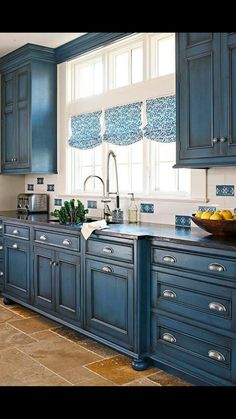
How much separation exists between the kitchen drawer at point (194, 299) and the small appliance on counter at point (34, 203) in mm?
2575

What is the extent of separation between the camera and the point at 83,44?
4391 millimetres

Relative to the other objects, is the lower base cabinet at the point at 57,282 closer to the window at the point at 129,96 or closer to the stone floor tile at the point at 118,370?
the stone floor tile at the point at 118,370

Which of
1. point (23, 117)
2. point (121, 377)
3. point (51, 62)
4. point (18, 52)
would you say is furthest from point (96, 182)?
point (121, 377)

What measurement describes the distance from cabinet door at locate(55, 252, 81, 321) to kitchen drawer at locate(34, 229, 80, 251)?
0.25 feet

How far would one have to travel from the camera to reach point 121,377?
105 inches

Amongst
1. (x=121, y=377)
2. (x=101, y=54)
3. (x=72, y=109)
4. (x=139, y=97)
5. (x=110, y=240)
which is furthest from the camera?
(x=72, y=109)

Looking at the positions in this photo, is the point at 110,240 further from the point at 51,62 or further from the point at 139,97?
the point at 51,62

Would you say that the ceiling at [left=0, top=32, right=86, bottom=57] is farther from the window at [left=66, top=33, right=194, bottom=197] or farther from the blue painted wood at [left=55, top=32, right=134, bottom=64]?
the window at [left=66, top=33, right=194, bottom=197]

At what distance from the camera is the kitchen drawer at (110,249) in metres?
2.82

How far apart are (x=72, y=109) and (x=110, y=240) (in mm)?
2265

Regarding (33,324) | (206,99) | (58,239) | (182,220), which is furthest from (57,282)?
(206,99)

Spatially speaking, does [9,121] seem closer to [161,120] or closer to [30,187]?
[30,187]

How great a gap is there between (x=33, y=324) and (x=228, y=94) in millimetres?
2614

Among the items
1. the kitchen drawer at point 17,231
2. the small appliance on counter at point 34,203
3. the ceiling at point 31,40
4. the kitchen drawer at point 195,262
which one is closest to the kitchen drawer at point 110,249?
the kitchen drawer at point 195,262
